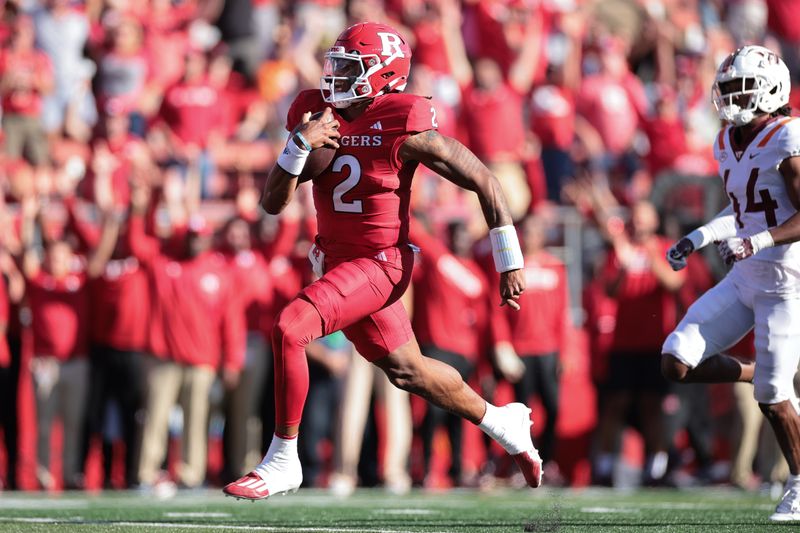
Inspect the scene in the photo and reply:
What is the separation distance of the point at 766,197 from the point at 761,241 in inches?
13.5

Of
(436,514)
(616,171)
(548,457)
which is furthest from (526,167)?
(436,514)

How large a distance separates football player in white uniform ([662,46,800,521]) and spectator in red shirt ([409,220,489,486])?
381cm

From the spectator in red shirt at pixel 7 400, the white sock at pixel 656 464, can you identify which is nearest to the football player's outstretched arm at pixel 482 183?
the white sock at pixel 656 464

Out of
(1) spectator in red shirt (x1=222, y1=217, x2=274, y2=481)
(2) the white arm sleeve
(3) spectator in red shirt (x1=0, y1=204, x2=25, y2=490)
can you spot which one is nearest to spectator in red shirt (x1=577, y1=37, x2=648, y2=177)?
(1) spectator in red shirt (x1=222, y1=217, x2=274, y2=481)

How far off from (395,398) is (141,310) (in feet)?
6.09

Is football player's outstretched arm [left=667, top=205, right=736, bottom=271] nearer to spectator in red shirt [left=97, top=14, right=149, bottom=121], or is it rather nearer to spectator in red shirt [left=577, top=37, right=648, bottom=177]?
spectator in red shirt [left=577, top=37, right=648, bottom=177]

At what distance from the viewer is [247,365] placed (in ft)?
34.4

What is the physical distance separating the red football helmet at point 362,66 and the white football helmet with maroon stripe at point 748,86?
1.47 metres

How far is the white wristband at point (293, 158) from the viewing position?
19.4ft

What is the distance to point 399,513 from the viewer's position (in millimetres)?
7344

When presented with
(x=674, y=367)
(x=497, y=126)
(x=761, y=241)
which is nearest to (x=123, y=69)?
(x=497, y=126)

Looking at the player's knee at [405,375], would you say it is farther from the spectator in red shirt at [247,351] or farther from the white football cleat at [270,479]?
the spectator in red shirt at [247,351]

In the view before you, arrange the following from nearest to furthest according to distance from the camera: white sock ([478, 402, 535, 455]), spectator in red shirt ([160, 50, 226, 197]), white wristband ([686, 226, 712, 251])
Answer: white sock ([478, 402, 535, 455])
white wristband ([686, 226, 712, 251])
spectator in red shirt ([160, 50, 226, 197])

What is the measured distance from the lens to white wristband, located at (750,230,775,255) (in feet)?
→ 20.6
